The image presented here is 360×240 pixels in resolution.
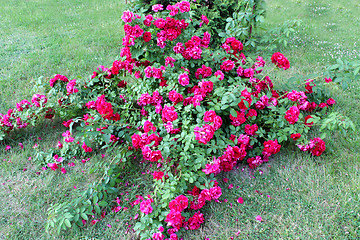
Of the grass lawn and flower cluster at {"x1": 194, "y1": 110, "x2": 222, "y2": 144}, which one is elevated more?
flower cluster at {"x1": 194, "y1": 110, "x2": 222, "y2": 144}

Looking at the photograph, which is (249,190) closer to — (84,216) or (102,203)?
(102,203)

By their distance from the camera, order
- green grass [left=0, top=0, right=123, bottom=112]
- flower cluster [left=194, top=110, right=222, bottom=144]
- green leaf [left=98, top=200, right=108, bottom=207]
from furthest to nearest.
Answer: green grass [left=0, top=0, right=123, bottom=112]
green leaf [left=98, top=200, right=108, bottom=207]
flower cluster [left=194, top=110, right=222, bottom=144]

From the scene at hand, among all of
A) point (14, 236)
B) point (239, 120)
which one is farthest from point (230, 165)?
point (14, 236)

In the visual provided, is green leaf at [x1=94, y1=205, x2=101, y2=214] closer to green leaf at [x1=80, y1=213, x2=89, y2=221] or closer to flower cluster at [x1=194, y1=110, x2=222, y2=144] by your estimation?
green leaf at [x1=80, y1=213, x2=89, y2=221]

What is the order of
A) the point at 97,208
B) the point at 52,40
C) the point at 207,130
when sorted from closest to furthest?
the point at 207,130 < the point at 97,208 < the point at 52,40

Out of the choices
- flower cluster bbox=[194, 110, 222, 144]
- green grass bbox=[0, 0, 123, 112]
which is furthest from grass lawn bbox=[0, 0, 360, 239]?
flower cluster bbox=[194, 110, 222, 144]

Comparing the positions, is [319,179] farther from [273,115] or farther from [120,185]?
[120,185]

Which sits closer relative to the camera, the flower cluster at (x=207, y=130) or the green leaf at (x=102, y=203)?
the flower cluster at (x=207, y=130)

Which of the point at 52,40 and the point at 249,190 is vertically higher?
the point at 52,40

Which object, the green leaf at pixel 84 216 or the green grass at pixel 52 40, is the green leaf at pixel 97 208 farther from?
the green grass at pixel 52 40

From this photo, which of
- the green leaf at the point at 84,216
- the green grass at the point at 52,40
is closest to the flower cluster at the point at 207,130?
the green leaf at the point at 84,216

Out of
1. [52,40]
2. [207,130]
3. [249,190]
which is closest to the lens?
[207,130]

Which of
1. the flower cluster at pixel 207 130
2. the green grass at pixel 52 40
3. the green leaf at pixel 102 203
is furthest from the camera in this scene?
the green grass at pixel 52 40

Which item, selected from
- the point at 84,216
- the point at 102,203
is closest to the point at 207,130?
the point at 102,203
